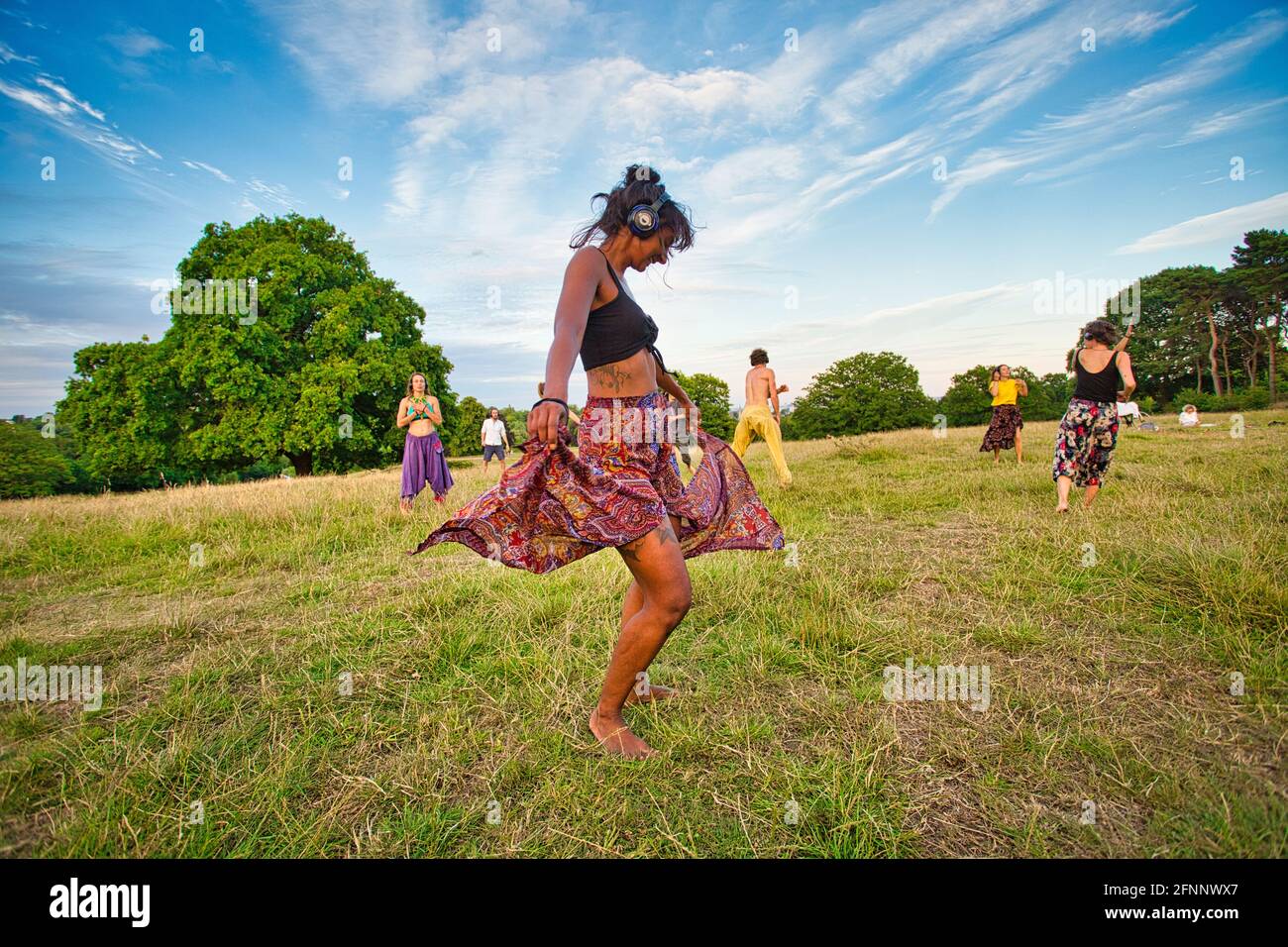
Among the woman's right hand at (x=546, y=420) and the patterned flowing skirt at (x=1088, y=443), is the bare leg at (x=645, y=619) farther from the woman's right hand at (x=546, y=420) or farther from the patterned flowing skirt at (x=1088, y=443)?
the patterned flowing skirt at (x=1088, y=443)

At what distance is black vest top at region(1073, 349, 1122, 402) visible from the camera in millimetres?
6730

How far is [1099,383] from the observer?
6.82m

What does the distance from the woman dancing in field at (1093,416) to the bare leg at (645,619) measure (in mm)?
6215

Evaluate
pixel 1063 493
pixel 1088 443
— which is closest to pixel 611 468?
pixel 1063 493

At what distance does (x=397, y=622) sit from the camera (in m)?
4.11

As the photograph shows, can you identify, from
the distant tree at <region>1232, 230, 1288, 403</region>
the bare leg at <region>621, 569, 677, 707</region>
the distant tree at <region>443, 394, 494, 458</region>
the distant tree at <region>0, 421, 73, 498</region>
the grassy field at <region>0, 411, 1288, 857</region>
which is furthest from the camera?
the distant tree at <region>443, 394, 494, 458</region>

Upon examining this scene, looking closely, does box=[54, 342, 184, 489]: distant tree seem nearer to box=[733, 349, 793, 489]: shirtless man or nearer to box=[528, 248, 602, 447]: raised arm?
box=[733, 349, 793, 489]: shirtless man

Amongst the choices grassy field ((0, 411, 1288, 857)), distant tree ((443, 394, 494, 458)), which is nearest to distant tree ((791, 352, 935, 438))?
distant tree ((443, 394, 494, 458))

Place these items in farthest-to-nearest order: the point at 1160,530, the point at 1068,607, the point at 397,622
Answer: the point at 1160,530
the point at 397,622
the point at 1068,607

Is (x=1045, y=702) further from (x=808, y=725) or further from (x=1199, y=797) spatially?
(x=808, y=725)

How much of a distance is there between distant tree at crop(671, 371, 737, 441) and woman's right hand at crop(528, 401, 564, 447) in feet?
171

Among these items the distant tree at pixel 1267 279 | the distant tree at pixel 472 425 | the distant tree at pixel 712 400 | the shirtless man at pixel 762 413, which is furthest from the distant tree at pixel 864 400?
the shirtless man at pixel 762 413
